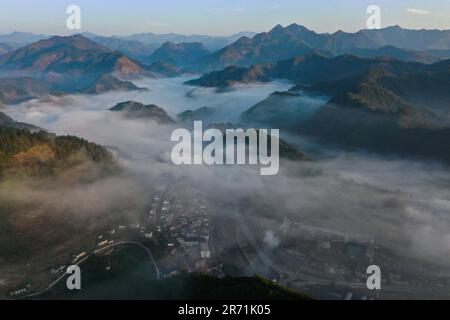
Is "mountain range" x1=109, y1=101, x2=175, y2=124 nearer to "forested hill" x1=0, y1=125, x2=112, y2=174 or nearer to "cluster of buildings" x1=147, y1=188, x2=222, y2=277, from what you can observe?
"forested hill" x1=0, y1=125, x2=112, y2=174

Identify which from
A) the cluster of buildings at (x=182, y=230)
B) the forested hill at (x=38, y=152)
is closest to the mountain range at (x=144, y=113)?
the forested hill at (x=38, y=152)

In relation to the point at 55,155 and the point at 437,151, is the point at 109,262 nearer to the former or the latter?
the point at 55,155

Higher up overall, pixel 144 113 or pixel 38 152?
pixel 38 152

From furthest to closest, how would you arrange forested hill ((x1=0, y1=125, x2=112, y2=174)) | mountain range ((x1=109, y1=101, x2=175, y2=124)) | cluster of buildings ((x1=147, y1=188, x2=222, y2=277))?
mountain range ((x1=109, y1=101, x2=175, y2=124)) < forested hill ((x1=0, y1=125, x2=112, y2=174)) < cluster of buildings ((x1=147, y1=188, x2=222, y2=277))

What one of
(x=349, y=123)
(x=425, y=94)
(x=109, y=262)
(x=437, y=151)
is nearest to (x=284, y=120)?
(x=349, y=123)

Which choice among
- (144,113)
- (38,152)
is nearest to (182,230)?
(38,152)

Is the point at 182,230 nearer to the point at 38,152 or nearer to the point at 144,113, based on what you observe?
the point at 38,152

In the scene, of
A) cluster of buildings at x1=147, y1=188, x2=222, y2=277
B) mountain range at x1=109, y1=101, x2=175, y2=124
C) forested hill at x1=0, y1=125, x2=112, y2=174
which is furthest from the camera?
mountain range at x1=109, y1=101, x2=175, y2=124

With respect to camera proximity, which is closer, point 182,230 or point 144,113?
point 182,230

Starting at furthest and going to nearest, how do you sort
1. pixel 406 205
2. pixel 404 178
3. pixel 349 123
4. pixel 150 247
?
pixel 349 123 → pixel 404 178 → pixel 406 205 → pixel 150 247

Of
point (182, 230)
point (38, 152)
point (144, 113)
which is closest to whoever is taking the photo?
point (182, 230)

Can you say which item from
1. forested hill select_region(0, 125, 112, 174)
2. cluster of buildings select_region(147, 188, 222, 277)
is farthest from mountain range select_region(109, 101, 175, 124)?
cluster of buildings select_region(147, 188, 222, 277)
